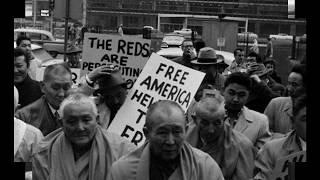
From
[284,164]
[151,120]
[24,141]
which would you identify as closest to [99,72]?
[24,141]

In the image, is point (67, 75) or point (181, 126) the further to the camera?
point (67, 75)

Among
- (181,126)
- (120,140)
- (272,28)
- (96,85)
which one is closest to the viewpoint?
(181,126)

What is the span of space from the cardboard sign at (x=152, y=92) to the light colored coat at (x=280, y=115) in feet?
2.99

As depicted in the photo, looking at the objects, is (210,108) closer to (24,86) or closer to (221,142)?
(221,142)

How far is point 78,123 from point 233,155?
1.17 m

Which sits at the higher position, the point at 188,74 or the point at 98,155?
the point at 188,74

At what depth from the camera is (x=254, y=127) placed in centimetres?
600

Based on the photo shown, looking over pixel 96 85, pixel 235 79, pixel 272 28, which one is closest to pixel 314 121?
pixel 235 79

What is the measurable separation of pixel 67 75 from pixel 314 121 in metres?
3.20

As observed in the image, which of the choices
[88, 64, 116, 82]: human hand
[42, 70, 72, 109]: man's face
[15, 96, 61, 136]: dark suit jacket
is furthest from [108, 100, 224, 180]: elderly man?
[88, 64, 116, 82]: human hand

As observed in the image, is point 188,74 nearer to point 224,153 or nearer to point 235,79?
point 235,79

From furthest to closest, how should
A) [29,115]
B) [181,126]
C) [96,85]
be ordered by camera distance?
[96,85], [29,115], [181,126]

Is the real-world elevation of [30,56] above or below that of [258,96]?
above

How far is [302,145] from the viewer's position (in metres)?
4.68
